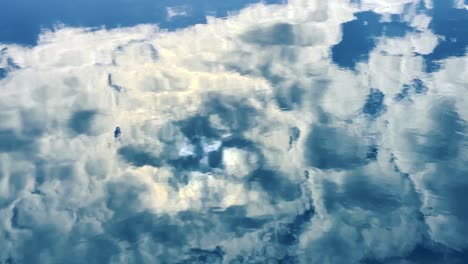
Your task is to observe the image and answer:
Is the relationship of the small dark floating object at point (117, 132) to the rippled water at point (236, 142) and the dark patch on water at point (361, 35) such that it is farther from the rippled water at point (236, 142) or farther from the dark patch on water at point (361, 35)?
the dark patch on water at point (361, 35)

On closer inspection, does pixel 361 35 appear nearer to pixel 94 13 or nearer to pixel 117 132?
pixel 117 132

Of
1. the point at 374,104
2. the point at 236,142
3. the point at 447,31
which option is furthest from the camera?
the point at 447,31

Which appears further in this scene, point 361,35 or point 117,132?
point 361,35

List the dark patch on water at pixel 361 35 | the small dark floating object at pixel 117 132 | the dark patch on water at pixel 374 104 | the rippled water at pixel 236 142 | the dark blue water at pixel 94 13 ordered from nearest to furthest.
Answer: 1. the rippled water at pixel 236 142
2. the small dark floating object at pixel 117 132
3. the dark patch on water at pixel 374 104
4. the dark patch on water at pixel 361 35
5. the dark blue water at pixel 94 13

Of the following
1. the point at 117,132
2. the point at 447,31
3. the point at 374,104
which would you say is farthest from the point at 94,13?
the point at 447,31

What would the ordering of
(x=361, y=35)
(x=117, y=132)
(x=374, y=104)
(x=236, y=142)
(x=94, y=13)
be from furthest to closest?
(x=94, y=13)
(x=361, y=35)
(x=374, y=104)
(x=117, y=132)
(x=236, y=142)

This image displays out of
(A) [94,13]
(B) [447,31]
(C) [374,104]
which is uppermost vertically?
(A) [94,13]

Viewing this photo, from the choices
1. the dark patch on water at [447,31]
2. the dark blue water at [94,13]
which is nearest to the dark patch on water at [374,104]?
the dark patch on water at [447,31]

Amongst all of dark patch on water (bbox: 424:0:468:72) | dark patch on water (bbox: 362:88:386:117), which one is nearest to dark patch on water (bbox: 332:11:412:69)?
dark patch on water (bbox: 424:0:468:72)

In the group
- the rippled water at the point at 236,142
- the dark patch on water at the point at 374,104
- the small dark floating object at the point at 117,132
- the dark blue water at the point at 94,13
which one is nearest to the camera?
the rippled water at the point at 236,142

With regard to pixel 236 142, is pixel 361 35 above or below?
above
